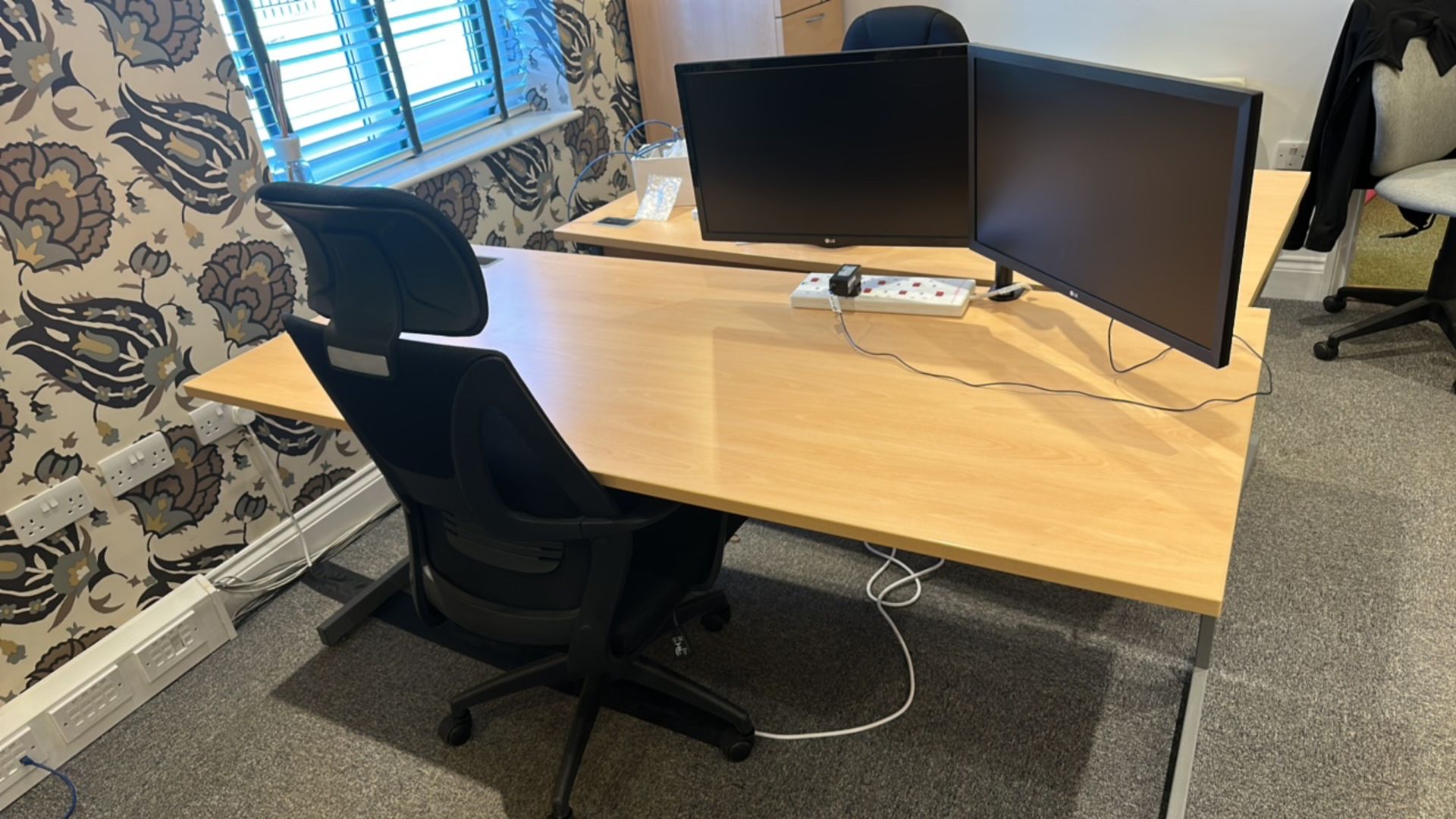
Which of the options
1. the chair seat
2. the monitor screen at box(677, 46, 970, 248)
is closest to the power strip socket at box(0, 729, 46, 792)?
the monitor screen at box(677, 46, 970, 248)

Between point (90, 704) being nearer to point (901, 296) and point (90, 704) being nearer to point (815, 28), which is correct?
point (901, 296)

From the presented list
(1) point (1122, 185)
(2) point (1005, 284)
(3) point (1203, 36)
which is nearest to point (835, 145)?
(2) point (1005, 284)

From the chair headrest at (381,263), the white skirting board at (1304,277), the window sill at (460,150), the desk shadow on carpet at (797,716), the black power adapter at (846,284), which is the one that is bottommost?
the desk shadow on carpet at (797,716)

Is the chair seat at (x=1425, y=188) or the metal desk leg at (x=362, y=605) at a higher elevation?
the chair seat at (x=1425, y=188)

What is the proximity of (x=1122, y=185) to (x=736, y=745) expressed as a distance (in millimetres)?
1172

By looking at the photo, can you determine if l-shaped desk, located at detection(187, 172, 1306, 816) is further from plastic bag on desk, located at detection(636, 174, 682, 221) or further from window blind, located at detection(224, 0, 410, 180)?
window blind, located at detection(224, 0, 410, 180)

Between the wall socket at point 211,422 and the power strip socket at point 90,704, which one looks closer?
the power strip socket at point 90,704

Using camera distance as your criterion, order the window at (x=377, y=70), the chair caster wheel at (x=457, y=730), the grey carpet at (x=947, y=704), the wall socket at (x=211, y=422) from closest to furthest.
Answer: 1. the grey carpet at (x=947, y=704)
2. the chair caster wheel at (x=457, y=730)
3. the wall socket at (x=211, y=422)
4. the window at (x=377, y=70)

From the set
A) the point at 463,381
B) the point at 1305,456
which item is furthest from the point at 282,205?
the point at 1305,456

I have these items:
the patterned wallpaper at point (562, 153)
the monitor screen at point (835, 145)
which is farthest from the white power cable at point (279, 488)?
the monitor screen at point (835, 145)

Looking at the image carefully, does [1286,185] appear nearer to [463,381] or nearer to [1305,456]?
[1305,456]

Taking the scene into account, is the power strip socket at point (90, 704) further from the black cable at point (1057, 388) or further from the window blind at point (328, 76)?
the black cable at point (1057, 388)

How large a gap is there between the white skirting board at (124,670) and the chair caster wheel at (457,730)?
2.35 feet

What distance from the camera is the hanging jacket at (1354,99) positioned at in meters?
2.48
